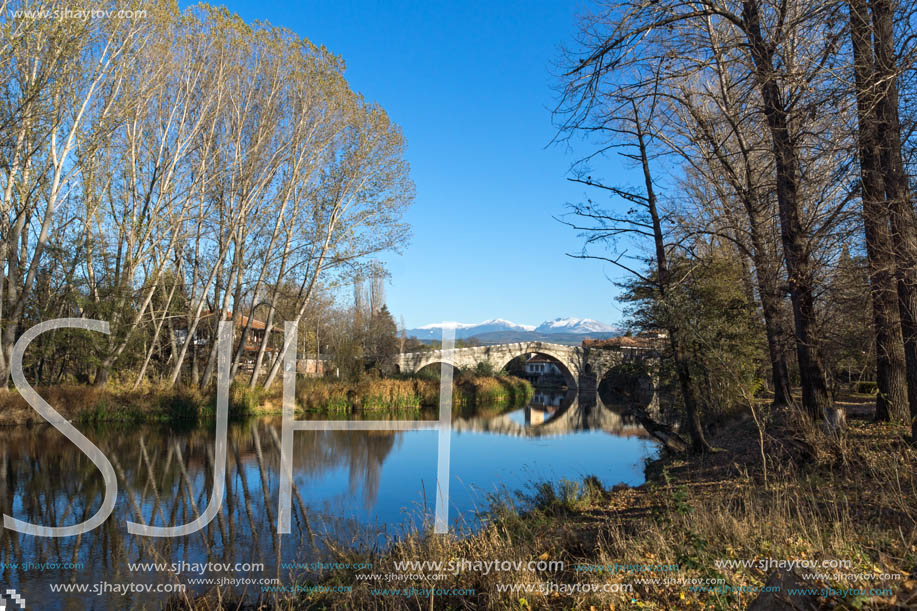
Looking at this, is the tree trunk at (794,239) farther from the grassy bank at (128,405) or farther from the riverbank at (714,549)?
the grassy bank at (128,405)

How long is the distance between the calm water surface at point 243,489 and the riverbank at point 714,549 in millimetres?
1068

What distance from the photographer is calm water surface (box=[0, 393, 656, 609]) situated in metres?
5.37

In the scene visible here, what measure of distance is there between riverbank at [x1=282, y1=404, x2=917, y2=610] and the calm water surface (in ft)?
3.51

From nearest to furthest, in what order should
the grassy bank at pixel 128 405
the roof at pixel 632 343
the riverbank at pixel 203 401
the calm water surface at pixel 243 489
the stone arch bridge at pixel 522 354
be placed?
the calm water surface at pixel 243 489 < the roof at pixel 632 343 < the grassy bank at pixel 128 405 < the riverbank at pixel 203 401 < the stone arch bridge at pixel 522 354

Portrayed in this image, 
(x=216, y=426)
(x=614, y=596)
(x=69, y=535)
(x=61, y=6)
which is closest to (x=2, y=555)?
(x=69, y=535)

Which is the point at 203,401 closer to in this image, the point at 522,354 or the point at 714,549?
the point at 714,549

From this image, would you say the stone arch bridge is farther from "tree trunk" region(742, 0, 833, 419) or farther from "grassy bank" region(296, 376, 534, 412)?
"tree trunk" region(742, 0, 833, 419)

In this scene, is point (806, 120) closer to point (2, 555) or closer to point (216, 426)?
point (2, 555)

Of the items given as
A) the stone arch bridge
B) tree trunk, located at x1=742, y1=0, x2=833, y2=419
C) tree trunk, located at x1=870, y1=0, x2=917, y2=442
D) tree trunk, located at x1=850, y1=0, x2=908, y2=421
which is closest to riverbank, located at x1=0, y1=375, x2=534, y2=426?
the stone arch bridge

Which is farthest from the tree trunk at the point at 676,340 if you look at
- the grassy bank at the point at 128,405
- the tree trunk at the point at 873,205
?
the grassy bank at the point at 128,405

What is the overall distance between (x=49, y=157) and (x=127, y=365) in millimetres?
6625

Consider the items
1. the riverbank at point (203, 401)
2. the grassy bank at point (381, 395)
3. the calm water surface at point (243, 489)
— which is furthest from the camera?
the grassy bank at point (381, 395)

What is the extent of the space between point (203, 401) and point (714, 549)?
1731 centimetres

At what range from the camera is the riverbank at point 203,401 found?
15.9 meters
